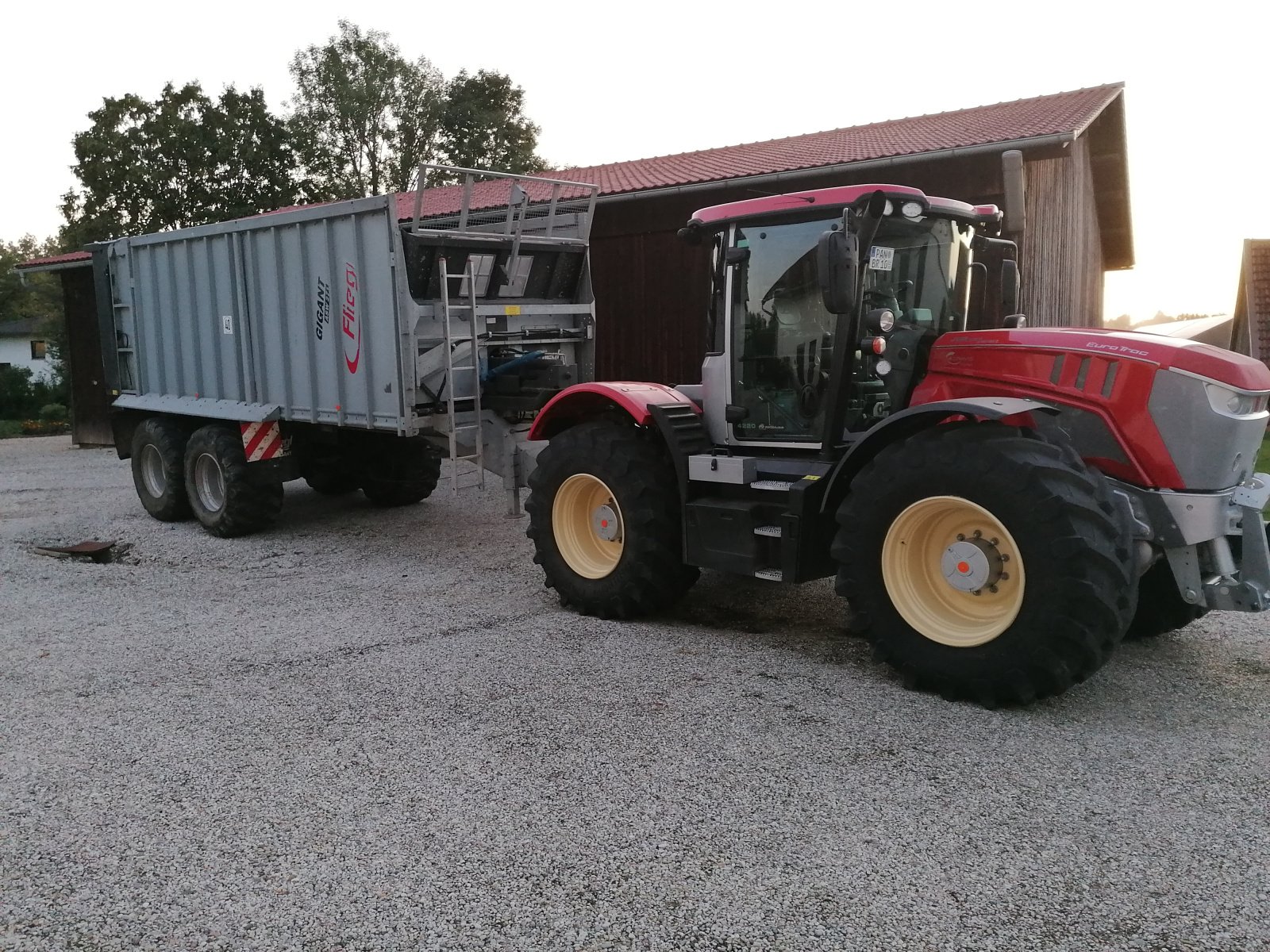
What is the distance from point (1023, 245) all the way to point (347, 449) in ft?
23.6

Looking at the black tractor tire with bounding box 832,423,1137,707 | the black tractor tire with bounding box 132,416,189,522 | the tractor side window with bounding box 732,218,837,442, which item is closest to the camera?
the black tractor tire with bounding box 832,423,1137,707

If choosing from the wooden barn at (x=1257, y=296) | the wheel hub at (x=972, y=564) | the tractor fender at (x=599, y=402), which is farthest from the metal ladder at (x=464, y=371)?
the wooden barn at (x=1257, y=296)

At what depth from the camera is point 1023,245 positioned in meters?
11.0

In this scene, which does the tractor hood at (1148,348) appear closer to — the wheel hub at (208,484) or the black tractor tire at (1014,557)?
the black tractor tire at (1014,557)

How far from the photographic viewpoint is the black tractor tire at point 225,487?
30.2ft

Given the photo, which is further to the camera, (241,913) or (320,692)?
(320,692)

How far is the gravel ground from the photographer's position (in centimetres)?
308

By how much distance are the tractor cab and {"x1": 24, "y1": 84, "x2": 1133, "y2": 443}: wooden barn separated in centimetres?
411

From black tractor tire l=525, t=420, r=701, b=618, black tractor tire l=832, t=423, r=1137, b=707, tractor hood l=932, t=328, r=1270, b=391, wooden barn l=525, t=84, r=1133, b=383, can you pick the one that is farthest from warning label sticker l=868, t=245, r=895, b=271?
wooden barn l=525, t=84, r=1133, b=383

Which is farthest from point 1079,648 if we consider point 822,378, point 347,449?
point 347,449

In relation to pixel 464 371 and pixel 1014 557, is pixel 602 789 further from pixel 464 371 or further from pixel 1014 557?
pixel 464 371

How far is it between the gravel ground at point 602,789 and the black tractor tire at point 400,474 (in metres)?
3.68

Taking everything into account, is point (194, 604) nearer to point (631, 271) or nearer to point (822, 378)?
point (822, 378)

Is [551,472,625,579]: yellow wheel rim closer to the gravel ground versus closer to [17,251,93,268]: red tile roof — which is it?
the gravel ground
